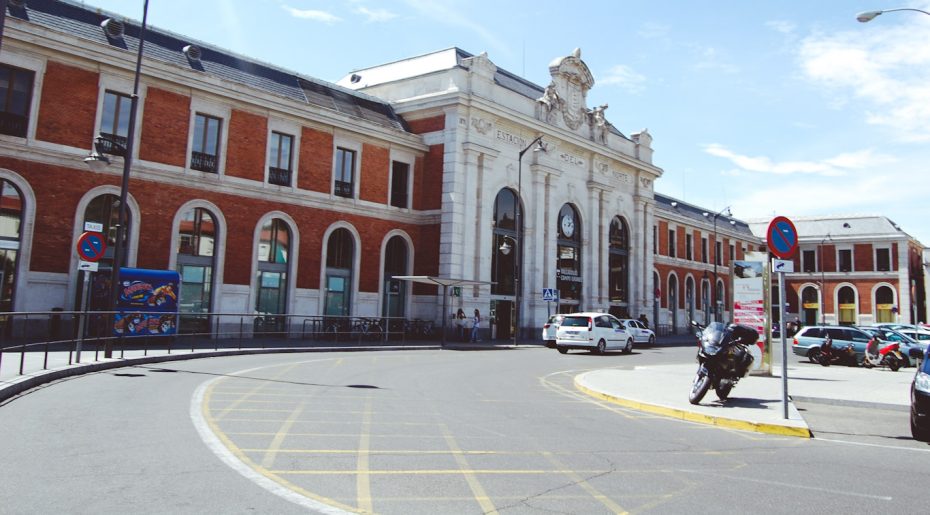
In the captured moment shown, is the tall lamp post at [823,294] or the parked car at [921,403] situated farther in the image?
the tall lamp post at [823,294]

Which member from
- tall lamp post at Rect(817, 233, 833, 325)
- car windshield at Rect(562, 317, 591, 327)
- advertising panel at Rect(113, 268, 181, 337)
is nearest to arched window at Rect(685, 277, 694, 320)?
tall lamp post at Rect(817, 233, 833, 325)

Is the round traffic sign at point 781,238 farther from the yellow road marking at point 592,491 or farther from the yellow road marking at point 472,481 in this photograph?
the yellow road marking at point 472,481

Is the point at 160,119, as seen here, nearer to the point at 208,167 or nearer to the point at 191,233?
the point at 208,167

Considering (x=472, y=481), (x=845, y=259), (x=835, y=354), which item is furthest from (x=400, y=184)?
(x=845, y=259)

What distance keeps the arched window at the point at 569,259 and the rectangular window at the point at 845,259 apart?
45675 millimetres

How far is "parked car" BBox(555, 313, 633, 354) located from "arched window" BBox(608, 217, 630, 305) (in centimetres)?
1899

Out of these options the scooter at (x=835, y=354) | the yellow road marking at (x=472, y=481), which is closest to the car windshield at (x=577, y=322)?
the scooter at (x=835, y=354)

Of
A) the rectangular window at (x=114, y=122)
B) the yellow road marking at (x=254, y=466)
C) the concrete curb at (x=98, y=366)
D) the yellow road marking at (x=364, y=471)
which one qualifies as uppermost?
the rectangular window at (x=114, y=122)

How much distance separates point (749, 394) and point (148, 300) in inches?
718

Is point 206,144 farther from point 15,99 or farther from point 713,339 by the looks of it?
point 713,339

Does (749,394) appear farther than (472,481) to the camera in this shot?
Yes

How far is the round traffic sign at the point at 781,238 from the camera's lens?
33.4ft

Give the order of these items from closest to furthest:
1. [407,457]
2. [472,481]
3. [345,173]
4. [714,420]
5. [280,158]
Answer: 1. [472,481]
2. [407,457]
3. [714,420]
4. [280,158]
5. [345,173]

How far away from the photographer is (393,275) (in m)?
34.3
